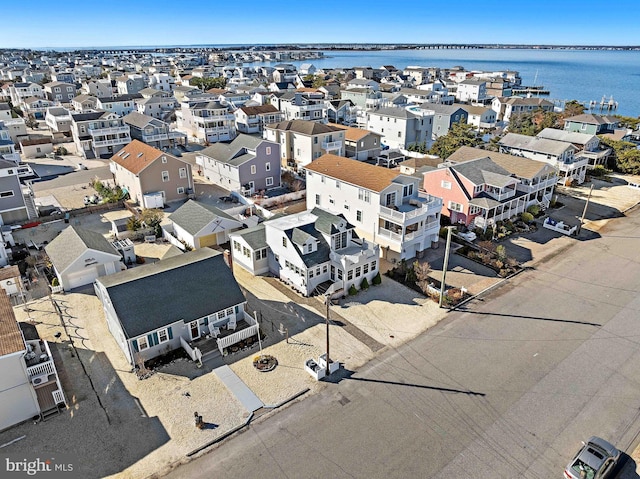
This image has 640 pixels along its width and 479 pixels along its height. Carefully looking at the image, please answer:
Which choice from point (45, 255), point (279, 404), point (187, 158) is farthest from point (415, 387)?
point (187, 158)

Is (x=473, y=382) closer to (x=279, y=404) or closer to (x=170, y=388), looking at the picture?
(x=279, y=404)

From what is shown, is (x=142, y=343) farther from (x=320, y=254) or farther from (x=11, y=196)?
(x=11, y=196)

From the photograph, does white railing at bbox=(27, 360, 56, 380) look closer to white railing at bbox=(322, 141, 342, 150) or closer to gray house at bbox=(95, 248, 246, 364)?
gray house at bbox=(95, 248, 246, 364)

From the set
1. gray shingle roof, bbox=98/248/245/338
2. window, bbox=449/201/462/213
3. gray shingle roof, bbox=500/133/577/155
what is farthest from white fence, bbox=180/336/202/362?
gray shingle roof, bbox=500/133/577/155

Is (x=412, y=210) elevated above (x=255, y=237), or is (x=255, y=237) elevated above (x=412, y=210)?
(x=412, y=210)

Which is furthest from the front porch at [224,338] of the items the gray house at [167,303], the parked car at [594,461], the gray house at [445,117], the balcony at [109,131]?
the gray house at [445,117]

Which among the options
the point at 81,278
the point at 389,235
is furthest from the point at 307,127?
the point at 81,278

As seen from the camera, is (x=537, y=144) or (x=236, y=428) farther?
(x=537, y=144)

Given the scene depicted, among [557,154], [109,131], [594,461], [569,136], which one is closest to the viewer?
[594,461]
